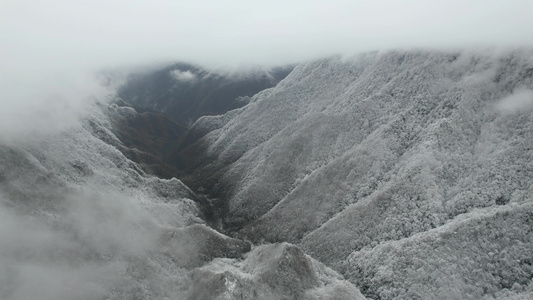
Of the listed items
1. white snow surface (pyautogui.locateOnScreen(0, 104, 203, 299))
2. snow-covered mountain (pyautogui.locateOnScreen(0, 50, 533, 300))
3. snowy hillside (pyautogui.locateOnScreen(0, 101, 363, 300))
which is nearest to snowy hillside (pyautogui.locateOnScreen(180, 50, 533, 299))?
snow-covered mountain (pyautogui.locateOnScreen(0, 50, 533, 300))

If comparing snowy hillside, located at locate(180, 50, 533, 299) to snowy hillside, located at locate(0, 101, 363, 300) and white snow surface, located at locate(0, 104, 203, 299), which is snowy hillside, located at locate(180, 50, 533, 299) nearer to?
snowy hillside, located at locate(0, 101, 363, 300)

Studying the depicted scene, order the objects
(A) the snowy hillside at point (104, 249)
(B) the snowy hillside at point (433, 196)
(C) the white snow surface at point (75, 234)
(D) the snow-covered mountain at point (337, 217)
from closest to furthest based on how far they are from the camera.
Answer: (C) the white snow surface at point (75, 234)
(A) the snowy hillside at point (104, 249)
(D) the snow-covered mountain at point (337, 217)
(B) the snowy hillside at point (433, 196)

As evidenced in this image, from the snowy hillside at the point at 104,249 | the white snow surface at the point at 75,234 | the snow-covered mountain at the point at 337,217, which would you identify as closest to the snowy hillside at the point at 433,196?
the snow-covered mountain at the point at 337,217

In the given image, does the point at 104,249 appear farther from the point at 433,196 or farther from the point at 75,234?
the point at 433,196

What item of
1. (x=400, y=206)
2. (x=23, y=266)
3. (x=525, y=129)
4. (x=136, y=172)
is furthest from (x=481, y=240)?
(x=136, y=172)

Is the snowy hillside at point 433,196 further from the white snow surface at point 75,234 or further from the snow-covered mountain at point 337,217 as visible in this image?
the white snow surface at point 75,234
